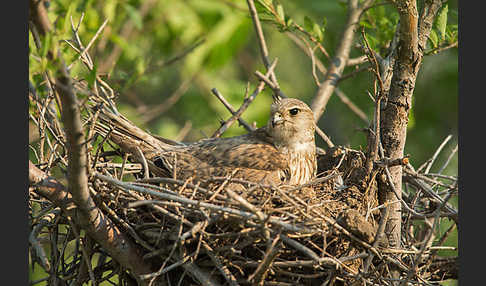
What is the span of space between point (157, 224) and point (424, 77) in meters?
7.09

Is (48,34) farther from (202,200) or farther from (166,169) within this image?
(166,169)

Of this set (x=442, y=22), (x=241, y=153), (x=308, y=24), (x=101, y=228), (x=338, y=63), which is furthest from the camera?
(x=338, y=63)

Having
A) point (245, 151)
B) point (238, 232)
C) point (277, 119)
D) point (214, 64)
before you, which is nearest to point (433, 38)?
point (277, 119)

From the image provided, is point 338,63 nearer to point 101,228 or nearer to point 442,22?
point 442,22

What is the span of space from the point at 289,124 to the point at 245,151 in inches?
22.0

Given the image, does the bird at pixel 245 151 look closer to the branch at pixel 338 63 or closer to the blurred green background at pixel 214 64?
the branch at pixel 338 63

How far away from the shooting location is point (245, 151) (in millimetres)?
5527

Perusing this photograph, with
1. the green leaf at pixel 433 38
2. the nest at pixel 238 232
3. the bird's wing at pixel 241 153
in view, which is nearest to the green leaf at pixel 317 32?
the bird's wing at pixel 241 153

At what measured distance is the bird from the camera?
5176mm

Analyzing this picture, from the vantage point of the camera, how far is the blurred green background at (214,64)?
21.9ft

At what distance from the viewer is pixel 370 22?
245 inches

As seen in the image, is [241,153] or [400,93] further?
[241,153]

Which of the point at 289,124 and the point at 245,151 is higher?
the point at 289,124

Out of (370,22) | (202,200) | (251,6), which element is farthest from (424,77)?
(202,200)
